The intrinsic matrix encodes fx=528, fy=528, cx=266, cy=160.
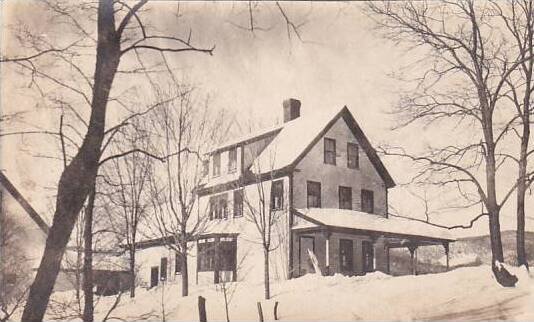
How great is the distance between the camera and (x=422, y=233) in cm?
540

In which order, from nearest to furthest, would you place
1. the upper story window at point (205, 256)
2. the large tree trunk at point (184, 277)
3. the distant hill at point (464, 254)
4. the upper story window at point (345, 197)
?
the distant hill at point (464, 254), the upper story window at point (205, 256), the large tree trunk at point (184, 277), the upper story window at point (345, 197)

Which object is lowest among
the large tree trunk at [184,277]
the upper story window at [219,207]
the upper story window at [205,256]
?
the large tree trunk at [184,277]

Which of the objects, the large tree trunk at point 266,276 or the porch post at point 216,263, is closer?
the large tree trunk at point 266,276

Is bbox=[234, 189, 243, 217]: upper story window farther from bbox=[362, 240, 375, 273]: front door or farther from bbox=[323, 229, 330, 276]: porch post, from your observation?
bbox=[362, 240, 375, 273]: front door

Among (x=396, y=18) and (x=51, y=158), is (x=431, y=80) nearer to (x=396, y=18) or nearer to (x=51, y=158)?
(x=396, y=18)

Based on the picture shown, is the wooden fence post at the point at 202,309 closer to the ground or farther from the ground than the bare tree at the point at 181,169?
closer to the ground

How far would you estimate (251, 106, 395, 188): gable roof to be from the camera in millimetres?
5451

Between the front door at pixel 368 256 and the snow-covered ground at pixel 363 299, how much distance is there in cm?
12

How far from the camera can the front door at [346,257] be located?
5.71m

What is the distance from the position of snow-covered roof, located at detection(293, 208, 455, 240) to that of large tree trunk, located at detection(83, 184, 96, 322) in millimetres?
2239

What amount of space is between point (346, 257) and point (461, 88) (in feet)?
Result: 7.20

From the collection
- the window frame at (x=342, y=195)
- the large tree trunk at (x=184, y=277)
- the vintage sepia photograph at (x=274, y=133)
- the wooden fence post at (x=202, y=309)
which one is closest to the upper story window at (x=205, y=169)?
the vintage sepia photograph at (x=274, y=133)

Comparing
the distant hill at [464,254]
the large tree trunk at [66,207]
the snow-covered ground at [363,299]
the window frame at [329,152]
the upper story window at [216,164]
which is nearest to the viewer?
the large tree trunk at [66,207]

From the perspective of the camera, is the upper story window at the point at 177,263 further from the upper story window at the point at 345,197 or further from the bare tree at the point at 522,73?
the bare tree at the point at 522,73
